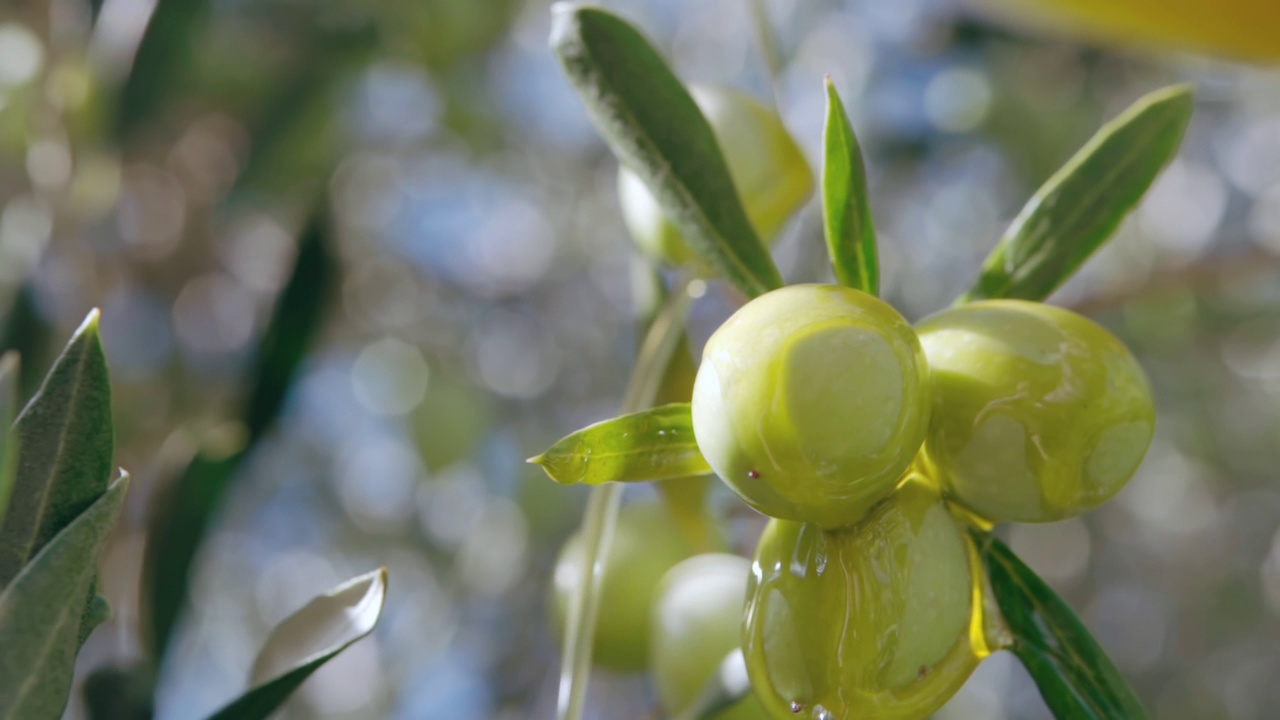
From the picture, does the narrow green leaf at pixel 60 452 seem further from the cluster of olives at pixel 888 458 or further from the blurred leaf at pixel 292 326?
the blurred leaf at pixel 292 326

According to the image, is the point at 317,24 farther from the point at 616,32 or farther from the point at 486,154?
the point at 616,32

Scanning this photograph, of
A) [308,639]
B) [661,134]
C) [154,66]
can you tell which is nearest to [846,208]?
[661,134]

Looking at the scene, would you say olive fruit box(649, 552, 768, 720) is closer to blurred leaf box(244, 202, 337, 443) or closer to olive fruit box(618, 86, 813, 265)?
olive fruit box(618, 86, 813, 265)

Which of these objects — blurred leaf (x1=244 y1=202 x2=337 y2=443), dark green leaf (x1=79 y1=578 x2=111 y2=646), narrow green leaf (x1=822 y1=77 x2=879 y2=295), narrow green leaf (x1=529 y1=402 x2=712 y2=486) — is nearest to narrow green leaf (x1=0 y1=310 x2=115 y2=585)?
dark green leaf (x1=79 y1=578 x2=111 y2=646)

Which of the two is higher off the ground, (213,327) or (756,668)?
(756,668)

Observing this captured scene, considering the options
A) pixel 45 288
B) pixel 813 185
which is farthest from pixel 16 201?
pixel 813 185

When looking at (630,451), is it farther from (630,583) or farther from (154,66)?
(154,66)
